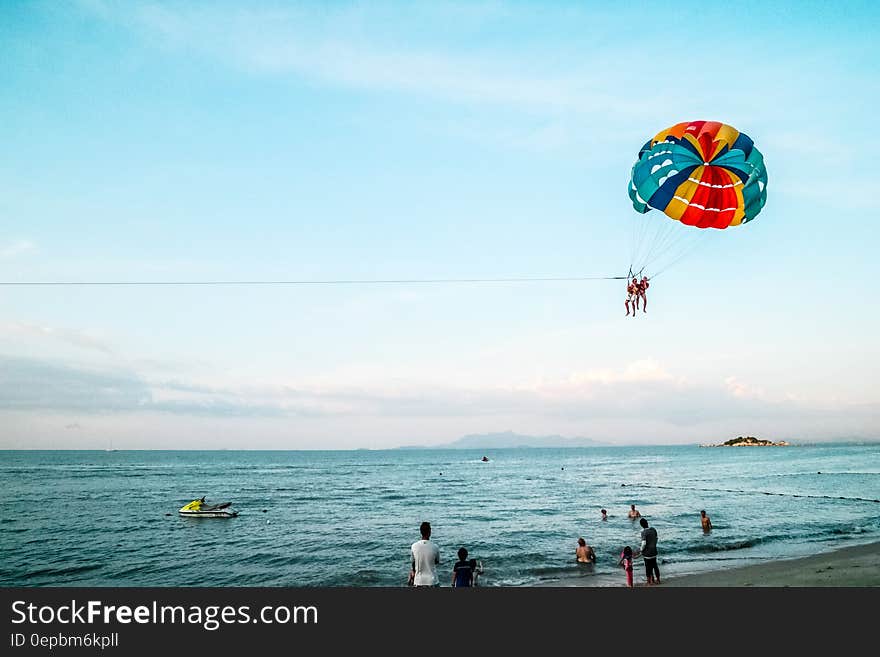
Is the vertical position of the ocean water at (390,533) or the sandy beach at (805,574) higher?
the sandy beach at (805,574)

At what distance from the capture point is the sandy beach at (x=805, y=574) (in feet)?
42.4

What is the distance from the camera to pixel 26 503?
4031 cm

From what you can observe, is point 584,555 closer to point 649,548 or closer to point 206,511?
point 649,548

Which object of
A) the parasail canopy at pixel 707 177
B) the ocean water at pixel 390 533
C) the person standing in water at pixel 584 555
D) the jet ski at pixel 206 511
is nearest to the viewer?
the parasail canopy at pixel 707 177

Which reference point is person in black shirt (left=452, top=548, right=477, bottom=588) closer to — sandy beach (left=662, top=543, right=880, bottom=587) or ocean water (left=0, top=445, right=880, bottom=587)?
sandy beach (left=662, top=543, right=880, bottom=587)

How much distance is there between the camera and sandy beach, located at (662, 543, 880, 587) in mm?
12938

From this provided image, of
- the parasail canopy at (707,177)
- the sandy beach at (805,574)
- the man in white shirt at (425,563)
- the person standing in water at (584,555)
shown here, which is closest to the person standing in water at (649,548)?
the sandy beach at (805,574)

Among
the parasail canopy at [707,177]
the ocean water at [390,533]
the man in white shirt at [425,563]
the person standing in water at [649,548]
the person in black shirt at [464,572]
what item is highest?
the parasail canopy at [707,177]

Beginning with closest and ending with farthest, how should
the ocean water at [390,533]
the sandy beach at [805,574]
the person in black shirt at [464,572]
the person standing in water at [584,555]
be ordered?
the person in black shirt at [464,572] → the sandy beach at [805,574] → the person standing in water at [584,555] → the ocean water at [390,533]

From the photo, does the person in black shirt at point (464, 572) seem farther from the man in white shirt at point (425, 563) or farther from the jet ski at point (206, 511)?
the jet ski at point (206, 511)

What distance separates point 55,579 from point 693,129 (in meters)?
24.2
